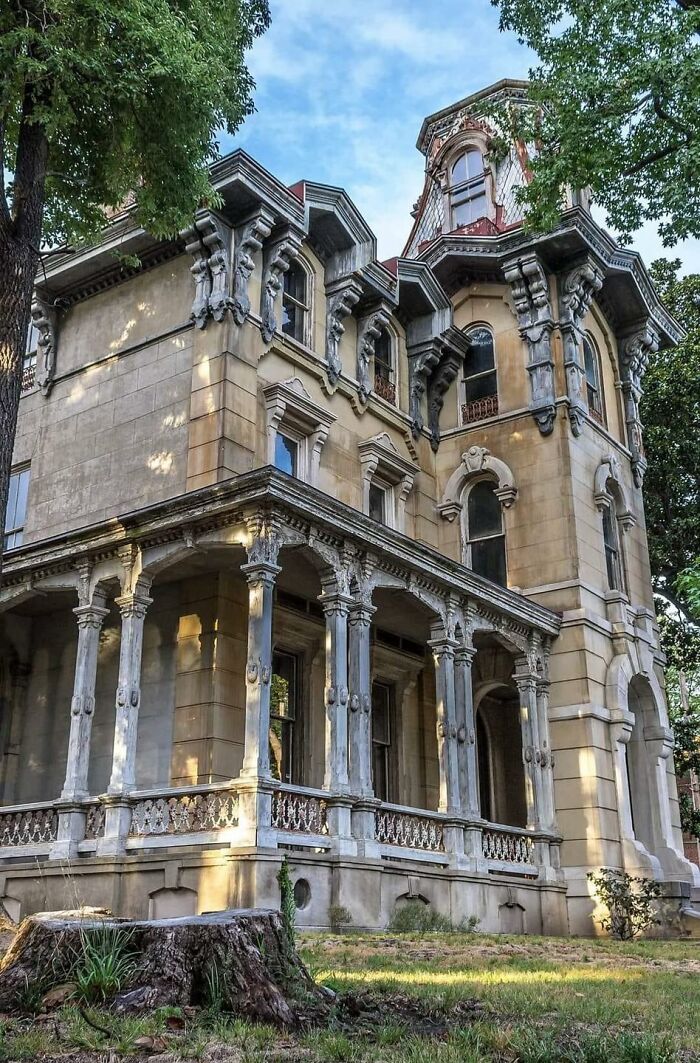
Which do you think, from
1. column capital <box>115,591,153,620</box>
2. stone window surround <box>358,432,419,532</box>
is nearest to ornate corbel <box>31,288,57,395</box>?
stone window surround <box>358,432,419,532</box>

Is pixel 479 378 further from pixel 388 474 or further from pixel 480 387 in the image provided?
pixel 388 474

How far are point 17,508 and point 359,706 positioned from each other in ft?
32.2

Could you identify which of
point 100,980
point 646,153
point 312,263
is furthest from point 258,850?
point 312,263

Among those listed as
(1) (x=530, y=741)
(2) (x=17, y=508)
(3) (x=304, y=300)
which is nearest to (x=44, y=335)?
(2) (x=17, y=508)

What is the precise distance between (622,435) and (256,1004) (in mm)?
22429

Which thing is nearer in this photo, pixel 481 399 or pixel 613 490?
pixel 481 399

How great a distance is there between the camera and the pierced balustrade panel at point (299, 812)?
13.9 metres

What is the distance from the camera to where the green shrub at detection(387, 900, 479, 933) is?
1513cm

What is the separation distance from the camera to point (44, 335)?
22.0 m

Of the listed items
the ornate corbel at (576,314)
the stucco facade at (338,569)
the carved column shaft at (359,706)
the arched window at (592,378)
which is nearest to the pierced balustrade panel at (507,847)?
the stucco facade at (338,569)

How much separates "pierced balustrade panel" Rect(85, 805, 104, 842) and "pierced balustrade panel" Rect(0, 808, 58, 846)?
61cm

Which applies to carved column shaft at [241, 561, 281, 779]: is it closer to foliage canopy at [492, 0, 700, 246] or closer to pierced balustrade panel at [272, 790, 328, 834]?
pierced balustrade panel at [272, 790, 328, 834]

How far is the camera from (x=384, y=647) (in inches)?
819

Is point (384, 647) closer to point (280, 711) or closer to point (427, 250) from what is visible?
point (280, 711)
